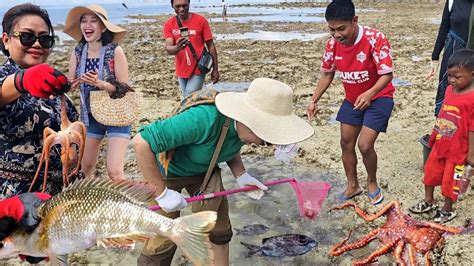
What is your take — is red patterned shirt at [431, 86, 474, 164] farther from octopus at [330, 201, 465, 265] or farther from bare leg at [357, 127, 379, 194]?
octopus at [330, 201, 465, 265]

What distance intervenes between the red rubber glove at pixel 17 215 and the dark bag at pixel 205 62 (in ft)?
12.4

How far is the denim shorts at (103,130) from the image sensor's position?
386 centimetres

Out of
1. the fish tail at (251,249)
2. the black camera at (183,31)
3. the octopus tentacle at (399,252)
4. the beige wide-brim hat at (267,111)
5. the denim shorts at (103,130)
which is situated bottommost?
the fish tail at (251,249)

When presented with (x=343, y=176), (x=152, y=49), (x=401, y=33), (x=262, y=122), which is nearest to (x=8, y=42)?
(x=262, y=122)

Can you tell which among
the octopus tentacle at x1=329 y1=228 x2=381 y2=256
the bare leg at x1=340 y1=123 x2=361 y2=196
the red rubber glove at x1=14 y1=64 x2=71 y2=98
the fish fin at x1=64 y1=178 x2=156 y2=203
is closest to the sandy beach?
the bare leg at x1=340 y1=123 x2=361 y2=196

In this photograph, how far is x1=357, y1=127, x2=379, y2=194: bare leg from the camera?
3977 mm

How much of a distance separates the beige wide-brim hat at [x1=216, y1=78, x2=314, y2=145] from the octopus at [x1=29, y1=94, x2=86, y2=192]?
2.49 ft

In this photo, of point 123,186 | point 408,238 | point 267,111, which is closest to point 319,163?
point 408,238

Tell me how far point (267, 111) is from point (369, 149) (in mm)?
1893

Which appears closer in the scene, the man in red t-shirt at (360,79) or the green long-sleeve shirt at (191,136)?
the green long-sleeve shirt at (191,136)

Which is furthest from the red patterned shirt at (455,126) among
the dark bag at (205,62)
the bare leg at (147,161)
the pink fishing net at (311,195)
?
the dark bag at (205,62)

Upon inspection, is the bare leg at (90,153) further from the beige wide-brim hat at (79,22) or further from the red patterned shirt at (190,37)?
the red patterned shirt at (190,37)

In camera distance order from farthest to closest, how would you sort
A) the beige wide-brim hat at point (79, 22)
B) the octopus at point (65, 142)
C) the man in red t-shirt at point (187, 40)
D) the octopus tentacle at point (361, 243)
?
1. the man in red t-shirt at point (187, 40)
2. the beige wide-brim hat at point (79, 22)
3. the octopus tentacle at point (361, 243)
4. the octopus at point (65, 142)

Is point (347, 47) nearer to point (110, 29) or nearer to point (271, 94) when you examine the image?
point (271, 94)
